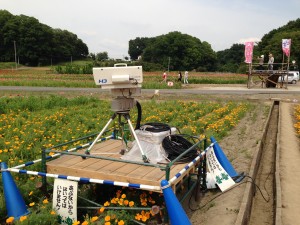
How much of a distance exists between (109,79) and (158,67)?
65889 mm

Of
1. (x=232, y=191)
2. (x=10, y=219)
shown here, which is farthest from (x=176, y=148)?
(x=10, y=219)

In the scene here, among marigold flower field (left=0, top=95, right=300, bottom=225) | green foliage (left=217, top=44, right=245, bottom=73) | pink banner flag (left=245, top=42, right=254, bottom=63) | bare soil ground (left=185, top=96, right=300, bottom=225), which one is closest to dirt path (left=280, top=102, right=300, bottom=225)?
bare soil ground (left=185, top=96, right=300, bottom=225)

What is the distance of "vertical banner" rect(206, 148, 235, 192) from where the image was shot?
5023 mm

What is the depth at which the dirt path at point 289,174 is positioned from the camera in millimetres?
4502

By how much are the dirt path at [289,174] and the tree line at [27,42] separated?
80.3 meters

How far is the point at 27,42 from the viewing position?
80.8 m

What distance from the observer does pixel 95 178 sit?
12.3 ft

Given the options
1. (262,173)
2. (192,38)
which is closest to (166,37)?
(192,38)

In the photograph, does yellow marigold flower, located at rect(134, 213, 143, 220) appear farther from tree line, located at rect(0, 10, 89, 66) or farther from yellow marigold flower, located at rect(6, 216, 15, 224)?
tree line, located at rect(0, 10, 89, 66)

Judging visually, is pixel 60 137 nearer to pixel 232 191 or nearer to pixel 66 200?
pixel 66 200

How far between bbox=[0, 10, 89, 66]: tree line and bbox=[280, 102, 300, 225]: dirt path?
8031 cm

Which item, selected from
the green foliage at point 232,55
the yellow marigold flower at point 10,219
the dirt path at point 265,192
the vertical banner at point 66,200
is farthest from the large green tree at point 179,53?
the yellow marigold flower at point 10,219

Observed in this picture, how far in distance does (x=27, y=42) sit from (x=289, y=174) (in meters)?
85.2

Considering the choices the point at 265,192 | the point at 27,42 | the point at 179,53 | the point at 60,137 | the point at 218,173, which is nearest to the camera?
the point at 218,173
